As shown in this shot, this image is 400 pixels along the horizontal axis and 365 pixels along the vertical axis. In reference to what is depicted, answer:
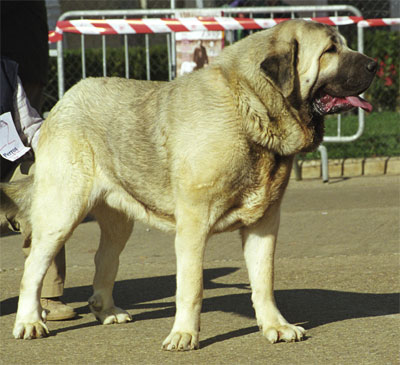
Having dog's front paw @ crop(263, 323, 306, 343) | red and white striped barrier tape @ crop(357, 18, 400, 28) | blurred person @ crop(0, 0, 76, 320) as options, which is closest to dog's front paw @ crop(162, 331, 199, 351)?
dog's front paw @ crop(263, 323, 306, 343)

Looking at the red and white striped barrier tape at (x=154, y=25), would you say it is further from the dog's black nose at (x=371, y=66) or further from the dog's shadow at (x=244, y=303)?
the dog's black nose at (x=371, y=66)

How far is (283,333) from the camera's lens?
13.8ft

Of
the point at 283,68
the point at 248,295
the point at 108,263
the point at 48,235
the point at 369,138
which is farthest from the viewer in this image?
the point at 369,138

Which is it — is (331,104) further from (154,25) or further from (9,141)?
(154,25)

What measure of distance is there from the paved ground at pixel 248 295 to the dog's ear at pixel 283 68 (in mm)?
1349

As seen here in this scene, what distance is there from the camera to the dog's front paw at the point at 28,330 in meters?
4.41

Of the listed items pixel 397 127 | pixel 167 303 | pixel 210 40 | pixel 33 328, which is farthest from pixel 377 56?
pixel 33 328

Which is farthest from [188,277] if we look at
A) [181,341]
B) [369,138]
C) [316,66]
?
[369,138]

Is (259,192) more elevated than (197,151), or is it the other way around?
(197,151)

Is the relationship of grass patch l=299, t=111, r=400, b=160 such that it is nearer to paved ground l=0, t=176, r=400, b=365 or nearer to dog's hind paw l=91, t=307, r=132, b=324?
paved ground l=0, t=176, r=400, b=365

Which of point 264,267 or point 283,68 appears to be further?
point 264,267

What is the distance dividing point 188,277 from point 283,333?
0.61m

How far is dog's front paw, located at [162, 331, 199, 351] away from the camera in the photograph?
404 cm

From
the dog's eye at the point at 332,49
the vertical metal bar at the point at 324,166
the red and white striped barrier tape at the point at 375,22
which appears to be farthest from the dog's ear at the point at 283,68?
the red and white striped barrier tape at the point at 375,22
